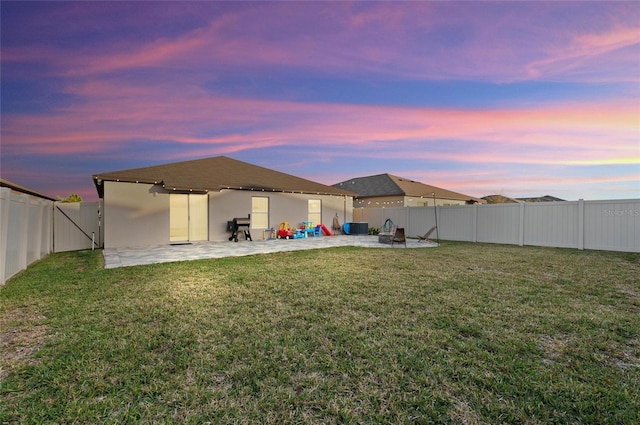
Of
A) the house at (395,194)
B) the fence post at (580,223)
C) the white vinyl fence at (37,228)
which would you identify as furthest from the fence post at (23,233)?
the fence post at (580,223)

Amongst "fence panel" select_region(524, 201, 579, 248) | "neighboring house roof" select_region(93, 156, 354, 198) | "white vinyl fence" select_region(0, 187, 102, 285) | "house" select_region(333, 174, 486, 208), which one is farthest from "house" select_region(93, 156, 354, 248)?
"fence panel" select_region(524, 201, 579, 248)

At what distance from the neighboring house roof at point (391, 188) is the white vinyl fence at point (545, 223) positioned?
18.0 feet

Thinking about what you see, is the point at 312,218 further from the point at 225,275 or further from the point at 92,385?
the point at 92,385

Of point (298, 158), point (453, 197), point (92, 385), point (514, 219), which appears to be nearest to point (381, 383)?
point (92, 385)

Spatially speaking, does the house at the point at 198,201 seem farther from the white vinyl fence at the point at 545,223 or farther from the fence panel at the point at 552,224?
the fence panel at the point at 552,224

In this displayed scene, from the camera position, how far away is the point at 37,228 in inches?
335

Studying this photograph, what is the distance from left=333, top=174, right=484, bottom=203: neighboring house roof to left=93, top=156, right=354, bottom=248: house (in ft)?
20.7

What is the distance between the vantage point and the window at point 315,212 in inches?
648

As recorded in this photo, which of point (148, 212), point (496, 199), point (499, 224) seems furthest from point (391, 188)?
point (148, 212)

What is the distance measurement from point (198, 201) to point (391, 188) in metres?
14.2

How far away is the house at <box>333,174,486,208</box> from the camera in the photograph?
21391mm

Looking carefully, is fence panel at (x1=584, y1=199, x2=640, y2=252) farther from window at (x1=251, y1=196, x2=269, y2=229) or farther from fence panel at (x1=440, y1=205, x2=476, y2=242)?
window at (x1=251, y1=196, x2=269, y2=229)

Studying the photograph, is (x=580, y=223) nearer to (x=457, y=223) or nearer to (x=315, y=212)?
(x=457, y=223)

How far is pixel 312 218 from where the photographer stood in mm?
16562
